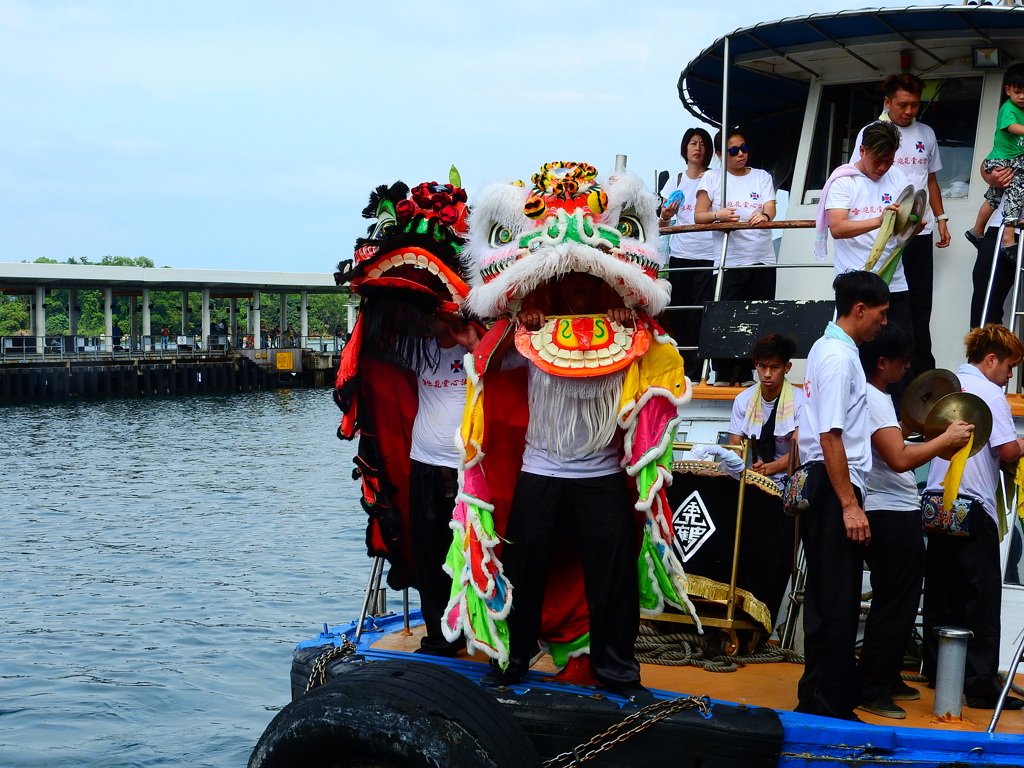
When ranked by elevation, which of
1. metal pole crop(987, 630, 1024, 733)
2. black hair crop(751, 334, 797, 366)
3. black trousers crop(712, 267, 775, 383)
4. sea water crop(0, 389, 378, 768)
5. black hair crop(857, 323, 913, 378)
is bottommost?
sea water crop(0, 389, 378, 768)

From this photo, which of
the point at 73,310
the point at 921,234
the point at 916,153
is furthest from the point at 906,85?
the point at 73,310

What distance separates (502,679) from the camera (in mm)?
4633

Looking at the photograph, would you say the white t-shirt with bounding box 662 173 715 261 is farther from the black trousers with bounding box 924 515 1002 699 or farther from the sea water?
the sea water

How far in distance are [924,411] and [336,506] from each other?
53.7ft

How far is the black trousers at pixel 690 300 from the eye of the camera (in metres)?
8.01

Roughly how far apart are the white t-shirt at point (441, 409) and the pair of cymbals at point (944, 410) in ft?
6.45

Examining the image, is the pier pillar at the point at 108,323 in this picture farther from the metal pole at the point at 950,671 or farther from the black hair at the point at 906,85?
the metal pole at the point at 950,671

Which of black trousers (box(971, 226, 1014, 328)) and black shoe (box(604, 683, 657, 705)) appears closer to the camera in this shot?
black shoe (box(604, 683, 657, 705))

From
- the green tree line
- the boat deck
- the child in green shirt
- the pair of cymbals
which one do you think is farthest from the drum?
the green tree line

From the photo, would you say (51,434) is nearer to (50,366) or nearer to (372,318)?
(50,366)

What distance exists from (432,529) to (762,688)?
163 cm

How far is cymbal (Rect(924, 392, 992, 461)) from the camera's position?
15.0 ft

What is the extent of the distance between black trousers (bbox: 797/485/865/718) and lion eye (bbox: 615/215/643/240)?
1.30 metres

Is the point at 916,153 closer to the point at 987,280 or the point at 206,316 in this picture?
the point at 987,280
